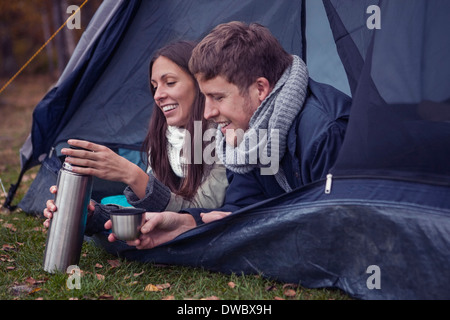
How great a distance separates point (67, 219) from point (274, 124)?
1.00 metres

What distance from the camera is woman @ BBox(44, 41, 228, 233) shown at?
8.76 ft

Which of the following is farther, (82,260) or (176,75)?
(176,75)

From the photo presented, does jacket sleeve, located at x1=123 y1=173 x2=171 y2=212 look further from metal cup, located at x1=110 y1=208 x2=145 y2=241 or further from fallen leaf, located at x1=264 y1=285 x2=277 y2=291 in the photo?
fallen leaf, located at x1=264 y1=285 x2=277 y2=291

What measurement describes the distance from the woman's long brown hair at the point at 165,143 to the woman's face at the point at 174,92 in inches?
1.1

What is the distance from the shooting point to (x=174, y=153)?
119 inches

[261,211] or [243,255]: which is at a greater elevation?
[261,211]

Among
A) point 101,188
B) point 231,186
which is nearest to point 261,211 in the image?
point 231,186

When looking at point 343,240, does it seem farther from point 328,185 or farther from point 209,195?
point 209,195

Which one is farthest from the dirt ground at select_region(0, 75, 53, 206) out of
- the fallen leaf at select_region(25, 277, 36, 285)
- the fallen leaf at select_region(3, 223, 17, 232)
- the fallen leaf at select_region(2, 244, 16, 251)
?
the fallen leaf at select_region(25, 277, 36, 285)

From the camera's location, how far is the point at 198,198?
281 centimetres

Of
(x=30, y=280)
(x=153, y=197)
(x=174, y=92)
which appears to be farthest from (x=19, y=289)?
(x=174, y=92)
